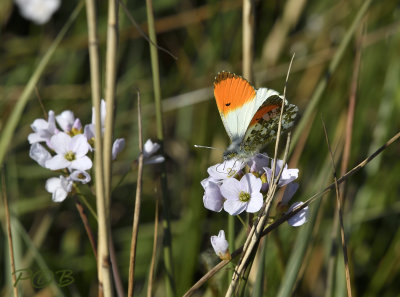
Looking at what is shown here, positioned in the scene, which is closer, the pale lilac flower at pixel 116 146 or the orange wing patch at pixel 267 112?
the pale lilac flower at pixel 116 146

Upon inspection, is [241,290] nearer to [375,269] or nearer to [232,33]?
[375,269]

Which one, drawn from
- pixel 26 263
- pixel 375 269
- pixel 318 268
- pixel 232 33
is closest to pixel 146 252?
pixel 26 263

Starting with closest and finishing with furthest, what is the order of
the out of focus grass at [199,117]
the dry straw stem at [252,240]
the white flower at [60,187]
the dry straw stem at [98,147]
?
the dry straw stem at [98,147]
the dry straw stem at [252,240]
the white flower at [60,187]
the out of focus grass at [199,117]

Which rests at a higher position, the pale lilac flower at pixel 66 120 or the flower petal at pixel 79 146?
the pale lilac flower at pixel 66 120

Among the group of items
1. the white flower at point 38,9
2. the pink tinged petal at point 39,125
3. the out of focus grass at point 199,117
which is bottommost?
the pink tinged petal at point 39,125

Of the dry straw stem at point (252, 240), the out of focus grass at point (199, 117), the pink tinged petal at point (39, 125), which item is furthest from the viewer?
the out of focus grass at point (199, 117)

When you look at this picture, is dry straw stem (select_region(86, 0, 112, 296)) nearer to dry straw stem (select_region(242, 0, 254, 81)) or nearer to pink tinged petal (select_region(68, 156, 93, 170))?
pink tinged petal (select_region(68, 156, 93, 170))

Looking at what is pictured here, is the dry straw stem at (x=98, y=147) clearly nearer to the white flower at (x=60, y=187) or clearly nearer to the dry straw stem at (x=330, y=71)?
the white flower at (x=60, y=187)

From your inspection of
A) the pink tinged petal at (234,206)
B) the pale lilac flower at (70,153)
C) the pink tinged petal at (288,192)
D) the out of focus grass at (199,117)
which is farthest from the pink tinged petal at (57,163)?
the out of focus grass at (199,117)

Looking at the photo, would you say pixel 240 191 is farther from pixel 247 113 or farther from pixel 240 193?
pixel 247 113
